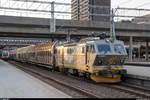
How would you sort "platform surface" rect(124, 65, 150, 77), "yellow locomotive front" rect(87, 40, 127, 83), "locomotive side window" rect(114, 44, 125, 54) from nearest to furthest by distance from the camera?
1. "yellow locomotive front" rect(87, 40, 127, 83)
2. "locomotive side window" rect(114, 44, 125, 54)
3. "platform surface" rect(124, 65, 150, 77)

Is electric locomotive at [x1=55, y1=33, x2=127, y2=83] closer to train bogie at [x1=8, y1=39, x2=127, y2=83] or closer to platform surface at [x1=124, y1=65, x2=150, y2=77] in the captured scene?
train bogie at [x1=8, y1=39, x2=127, y2=83]

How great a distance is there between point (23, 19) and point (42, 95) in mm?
29136

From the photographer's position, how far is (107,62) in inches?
575

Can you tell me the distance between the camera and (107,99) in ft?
31.6

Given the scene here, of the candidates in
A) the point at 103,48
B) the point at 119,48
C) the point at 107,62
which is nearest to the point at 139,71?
the point at 119,48

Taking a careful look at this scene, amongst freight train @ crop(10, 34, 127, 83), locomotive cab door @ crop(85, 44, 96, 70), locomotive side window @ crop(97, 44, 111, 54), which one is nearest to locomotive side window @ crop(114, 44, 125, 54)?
freight train @ crop(10, 34, 127, 83)

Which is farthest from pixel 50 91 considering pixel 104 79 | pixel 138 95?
pixel 104 79

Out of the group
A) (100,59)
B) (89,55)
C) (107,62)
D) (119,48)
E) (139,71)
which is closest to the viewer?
(100,59)

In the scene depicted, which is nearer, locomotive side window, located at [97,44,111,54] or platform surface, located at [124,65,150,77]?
locomotive side window, located at [97,44,111,54]

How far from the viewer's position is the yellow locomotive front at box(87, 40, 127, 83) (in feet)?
46.9

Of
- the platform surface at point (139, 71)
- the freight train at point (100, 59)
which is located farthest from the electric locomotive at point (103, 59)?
the platform surface at point (139, 71)

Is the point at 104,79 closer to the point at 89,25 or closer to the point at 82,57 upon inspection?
the point at 82,57

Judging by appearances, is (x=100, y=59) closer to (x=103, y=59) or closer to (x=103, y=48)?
(x=103, y=59)

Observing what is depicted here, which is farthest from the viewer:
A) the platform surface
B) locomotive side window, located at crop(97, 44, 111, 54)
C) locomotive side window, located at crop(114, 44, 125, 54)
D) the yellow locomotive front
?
the platform surface
